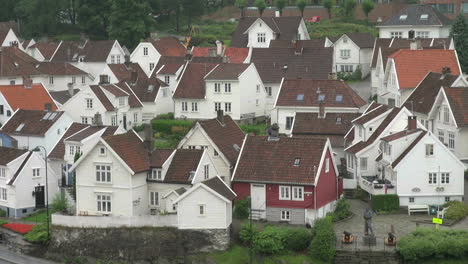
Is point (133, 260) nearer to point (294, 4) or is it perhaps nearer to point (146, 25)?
point (146, 25)

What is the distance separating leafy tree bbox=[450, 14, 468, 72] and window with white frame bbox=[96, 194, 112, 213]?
4114 cm

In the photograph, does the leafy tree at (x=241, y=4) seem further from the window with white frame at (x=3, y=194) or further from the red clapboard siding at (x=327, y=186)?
the red clapboard siding at (x=327, y=186)

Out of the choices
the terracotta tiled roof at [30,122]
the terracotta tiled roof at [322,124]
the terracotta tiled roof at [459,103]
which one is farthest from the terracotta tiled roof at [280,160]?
the terracotta tiled roof at [30,122]

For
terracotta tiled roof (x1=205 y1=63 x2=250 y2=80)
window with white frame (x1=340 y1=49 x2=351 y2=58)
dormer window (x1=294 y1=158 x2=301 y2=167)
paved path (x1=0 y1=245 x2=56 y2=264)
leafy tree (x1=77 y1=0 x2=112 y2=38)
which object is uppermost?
leafy tree (x1=77 y1=0 x2=112 y2=38)

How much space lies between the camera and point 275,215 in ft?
187

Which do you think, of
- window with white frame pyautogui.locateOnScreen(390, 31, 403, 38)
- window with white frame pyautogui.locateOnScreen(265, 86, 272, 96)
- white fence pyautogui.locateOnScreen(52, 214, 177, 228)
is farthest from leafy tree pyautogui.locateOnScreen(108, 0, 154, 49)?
white fence pyautogui.locateOnScreen(52, 214, 177, 228)

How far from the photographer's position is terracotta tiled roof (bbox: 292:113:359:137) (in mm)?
67250

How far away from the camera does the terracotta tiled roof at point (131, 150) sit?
57156 millimetres

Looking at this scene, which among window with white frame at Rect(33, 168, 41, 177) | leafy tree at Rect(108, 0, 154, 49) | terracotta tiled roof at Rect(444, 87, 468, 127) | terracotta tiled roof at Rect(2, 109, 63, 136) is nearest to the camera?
window with white frame at Rect(33, 168, 41, 177)

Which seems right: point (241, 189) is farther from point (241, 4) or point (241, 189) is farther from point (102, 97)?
point (241, 4)

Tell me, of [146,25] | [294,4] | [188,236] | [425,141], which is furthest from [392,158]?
[294,4]

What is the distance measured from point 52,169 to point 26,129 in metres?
6.07

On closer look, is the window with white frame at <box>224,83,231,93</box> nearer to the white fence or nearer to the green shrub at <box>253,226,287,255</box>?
the white fence

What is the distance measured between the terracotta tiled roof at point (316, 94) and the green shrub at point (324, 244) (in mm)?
21337
